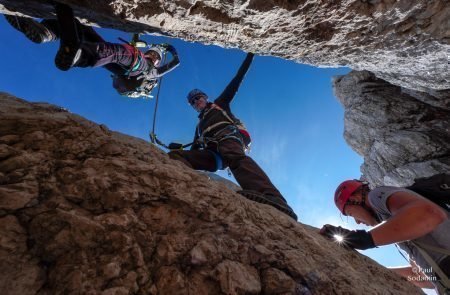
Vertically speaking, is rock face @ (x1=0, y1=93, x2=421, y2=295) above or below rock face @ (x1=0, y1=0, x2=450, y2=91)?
below

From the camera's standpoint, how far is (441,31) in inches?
228

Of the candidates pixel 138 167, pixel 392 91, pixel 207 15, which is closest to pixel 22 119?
pixel 138 167

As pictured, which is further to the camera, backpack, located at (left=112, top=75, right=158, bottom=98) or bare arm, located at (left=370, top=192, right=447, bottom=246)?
backpack, located at (left=112, top=75, right=158, bottom=98)

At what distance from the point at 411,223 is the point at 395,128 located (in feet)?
33.5

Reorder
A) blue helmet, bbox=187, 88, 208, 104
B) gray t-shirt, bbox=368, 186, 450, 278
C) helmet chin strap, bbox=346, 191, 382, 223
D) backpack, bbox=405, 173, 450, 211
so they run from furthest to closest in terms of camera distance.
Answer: blue helmet, bbox=187, 88, 208, 104
helmet chin strap, bbox=346, 191, 382, 223
backpack, bbox=405, 173, 450, 211
gray t-shirt, bbox=368, 186, 450, 278

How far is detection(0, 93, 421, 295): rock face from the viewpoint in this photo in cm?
207

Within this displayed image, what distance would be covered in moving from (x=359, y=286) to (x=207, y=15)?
15.3 feet

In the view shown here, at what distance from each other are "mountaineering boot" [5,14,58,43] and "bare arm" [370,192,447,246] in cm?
695

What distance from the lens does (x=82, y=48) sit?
5141 mm

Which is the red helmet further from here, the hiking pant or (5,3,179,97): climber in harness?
(5,3,179,97): climber in harness

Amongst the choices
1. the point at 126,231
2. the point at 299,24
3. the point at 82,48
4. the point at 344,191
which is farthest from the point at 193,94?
the point at 126,231

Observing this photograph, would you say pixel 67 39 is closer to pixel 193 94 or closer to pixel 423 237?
pixel 193 94

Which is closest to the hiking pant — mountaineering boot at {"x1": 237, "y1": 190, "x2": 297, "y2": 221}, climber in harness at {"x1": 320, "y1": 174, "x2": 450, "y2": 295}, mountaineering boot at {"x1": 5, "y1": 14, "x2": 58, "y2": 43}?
mountaineering boot at {"x1": 237, "y1": 190, "x2": 297, "y2": 221}

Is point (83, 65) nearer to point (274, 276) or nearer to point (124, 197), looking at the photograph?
point (124, 197)
